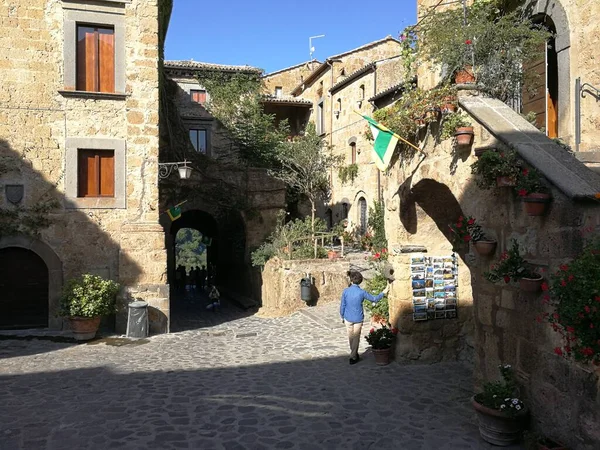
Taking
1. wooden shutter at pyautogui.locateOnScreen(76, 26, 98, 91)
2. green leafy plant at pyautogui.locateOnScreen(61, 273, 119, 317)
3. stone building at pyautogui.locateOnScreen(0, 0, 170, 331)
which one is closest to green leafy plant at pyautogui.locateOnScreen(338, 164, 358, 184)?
stone building at pyautogui.locateOnScreen(0, 0, 170, 331)

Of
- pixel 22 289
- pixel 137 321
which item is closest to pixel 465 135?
pixel 137 321

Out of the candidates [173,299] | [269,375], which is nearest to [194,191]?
[173,299]

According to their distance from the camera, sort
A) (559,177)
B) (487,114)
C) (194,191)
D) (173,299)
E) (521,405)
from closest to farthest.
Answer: (559,177) → (521,405) → (487,114) → (194,191) → (173,299)

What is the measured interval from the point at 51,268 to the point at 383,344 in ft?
26.3

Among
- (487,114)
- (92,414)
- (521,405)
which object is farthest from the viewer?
(92,414)

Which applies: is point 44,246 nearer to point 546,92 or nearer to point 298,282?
point 298,282

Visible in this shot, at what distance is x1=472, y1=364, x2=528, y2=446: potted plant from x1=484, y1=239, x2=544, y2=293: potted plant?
1.03m

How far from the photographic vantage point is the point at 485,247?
525 centimetres

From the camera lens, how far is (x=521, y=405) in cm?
462

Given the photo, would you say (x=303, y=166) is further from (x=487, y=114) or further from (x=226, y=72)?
(x=487, y=114)

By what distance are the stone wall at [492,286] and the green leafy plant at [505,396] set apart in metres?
0.11

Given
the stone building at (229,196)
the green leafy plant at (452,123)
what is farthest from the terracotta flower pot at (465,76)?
the stone building at (229,196)

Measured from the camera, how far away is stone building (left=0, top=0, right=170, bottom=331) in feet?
36.0

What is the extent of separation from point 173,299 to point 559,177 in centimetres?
1864
